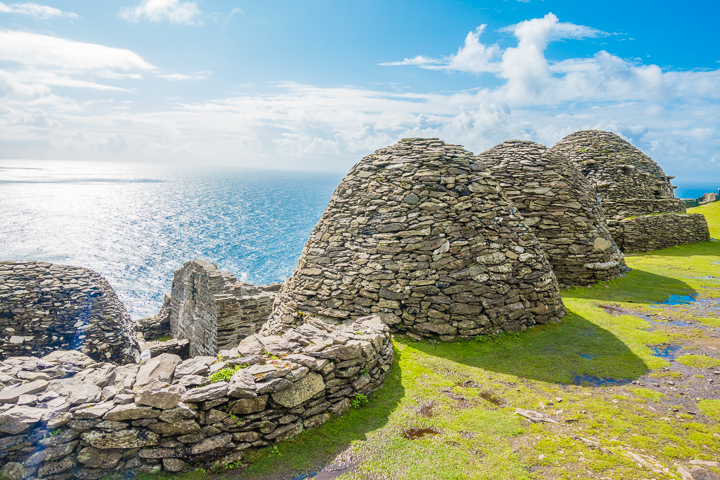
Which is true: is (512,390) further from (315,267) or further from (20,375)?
(20,375)

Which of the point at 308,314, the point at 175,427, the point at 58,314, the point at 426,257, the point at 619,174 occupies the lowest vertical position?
the point at 58,314

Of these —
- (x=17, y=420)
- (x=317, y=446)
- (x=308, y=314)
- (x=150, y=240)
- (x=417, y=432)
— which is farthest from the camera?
(x=150, y=240)

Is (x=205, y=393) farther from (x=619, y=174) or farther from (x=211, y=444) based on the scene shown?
(x=619, y=174)

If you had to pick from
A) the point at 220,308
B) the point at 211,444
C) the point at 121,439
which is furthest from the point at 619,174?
Answer: the point at 121,439

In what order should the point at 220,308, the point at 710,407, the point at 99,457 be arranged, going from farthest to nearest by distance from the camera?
1. the point at 220,308
2. the point at 710,407
3. the point at 99,457

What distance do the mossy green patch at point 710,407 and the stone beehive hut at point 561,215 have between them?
23.6 ft

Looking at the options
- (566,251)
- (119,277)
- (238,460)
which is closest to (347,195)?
(238,460)

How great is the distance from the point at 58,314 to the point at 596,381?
1513 cm

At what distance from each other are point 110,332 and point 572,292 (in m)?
16.3

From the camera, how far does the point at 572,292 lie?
12.6 m

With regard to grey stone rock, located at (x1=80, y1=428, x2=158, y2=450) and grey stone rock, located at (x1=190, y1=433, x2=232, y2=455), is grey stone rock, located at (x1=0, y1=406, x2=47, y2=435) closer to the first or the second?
grey stone rock, located at (x1=80, y1=428, x2=158, y2=450)

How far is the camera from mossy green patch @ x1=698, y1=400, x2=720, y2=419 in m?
5.78

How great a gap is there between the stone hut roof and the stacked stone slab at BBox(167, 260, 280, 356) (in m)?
18.9

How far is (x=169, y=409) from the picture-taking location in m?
4.50
